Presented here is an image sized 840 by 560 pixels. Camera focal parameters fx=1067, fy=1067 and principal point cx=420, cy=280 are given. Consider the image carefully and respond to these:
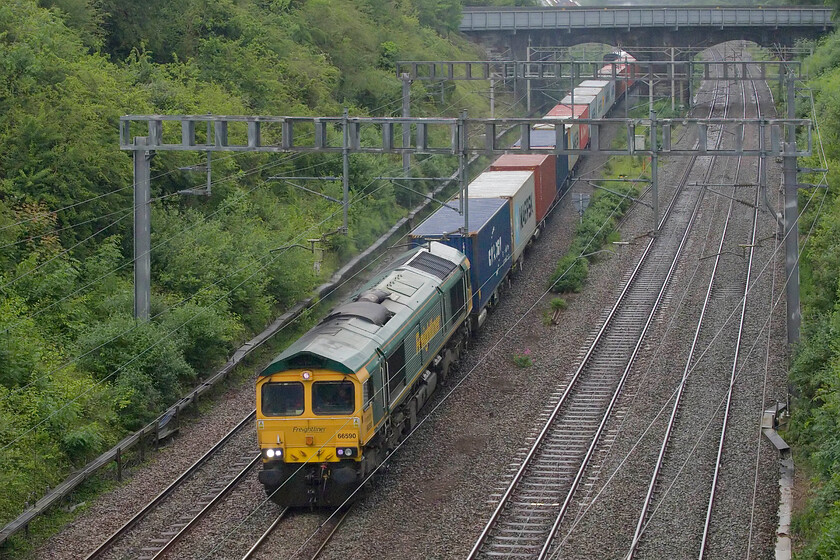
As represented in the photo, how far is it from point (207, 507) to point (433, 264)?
8.25 metres

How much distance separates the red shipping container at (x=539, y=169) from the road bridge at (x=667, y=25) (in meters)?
28.0

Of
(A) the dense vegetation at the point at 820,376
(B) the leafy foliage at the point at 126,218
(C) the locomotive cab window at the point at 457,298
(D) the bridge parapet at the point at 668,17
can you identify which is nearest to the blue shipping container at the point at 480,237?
(C) the locomotive cab window at the point at 457,298

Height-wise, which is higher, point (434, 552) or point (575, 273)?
point (575, 273)

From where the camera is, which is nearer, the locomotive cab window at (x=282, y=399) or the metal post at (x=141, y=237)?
the locomotive cab window at (x=282, y=399)

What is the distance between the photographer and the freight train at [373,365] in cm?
1664

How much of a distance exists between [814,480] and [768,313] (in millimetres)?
11103

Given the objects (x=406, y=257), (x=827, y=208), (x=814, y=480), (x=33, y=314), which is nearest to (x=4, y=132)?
(x=33, y=314)

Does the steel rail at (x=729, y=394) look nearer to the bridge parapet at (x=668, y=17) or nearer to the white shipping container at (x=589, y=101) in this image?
the white shipping container at (x=589, y=101)

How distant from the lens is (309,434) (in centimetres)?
1673

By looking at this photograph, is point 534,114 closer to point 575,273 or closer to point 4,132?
point 575,273

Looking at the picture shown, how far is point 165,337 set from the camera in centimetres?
2241

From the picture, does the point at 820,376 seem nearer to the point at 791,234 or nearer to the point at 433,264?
the point at 791,234

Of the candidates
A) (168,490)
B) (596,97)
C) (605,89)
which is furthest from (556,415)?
(605,89)

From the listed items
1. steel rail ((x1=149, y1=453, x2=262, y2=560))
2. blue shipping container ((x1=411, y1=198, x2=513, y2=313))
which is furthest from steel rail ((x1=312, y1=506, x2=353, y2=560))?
blue shipping container ((x1=411, y1=198, x2=513, y2=313))
